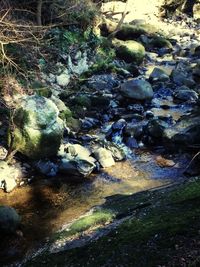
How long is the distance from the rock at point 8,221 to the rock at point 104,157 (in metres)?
3.59

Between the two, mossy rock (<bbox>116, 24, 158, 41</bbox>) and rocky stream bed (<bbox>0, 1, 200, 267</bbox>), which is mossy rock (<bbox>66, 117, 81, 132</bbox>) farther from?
mossy rock (<bbox>116, 24, 158, 41</bbox>)

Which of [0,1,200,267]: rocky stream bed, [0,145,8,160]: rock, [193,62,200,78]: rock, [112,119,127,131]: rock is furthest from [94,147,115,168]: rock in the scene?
[193,62,200,78]: rock

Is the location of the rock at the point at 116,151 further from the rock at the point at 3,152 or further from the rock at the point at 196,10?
the rock at the point at 196,10

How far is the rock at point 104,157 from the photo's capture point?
11.4 metres

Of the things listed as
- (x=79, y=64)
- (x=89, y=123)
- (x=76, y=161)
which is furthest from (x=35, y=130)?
(x=79, y=64)

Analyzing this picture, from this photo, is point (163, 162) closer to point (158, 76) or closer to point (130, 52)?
point (158, 76)

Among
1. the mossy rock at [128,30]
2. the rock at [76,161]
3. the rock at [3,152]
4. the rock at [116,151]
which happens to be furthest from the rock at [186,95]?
the mossy rock at [128,30]

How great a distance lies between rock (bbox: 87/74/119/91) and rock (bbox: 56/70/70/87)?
96 centimetres

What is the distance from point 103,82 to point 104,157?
22.6 ft

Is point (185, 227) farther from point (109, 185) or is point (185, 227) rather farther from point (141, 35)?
point (141, 35)

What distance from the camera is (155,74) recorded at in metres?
19.1

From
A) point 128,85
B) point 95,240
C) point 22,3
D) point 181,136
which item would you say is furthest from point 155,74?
point 95,240

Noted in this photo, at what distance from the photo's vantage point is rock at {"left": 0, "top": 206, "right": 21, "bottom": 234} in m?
8.14

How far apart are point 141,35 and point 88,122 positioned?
1353cm
